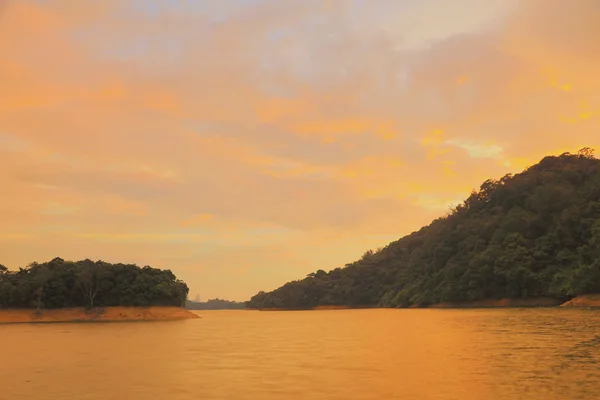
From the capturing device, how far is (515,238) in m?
134

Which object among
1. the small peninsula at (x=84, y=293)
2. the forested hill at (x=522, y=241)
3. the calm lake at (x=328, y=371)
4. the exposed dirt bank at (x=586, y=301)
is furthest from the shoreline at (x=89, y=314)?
the exposed dirt bank at (x=586, y=301)

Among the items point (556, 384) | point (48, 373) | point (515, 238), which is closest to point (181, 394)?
point (48, 373)

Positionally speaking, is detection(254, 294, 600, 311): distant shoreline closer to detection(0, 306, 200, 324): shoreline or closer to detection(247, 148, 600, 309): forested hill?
detection(247, 148, 600, 309): forested hill

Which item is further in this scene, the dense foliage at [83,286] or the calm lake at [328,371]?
the dense foliage at [83,286]

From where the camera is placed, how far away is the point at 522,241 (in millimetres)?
132750

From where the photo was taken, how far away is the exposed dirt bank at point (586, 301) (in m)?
99.2

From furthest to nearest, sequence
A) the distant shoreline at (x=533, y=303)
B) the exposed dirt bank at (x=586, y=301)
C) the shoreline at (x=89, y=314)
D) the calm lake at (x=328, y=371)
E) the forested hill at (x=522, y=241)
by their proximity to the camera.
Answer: the forested hill at (x=522, y=241)
the shoreline at (x=89, y=314)
the distant shoreline at (x=533, y=303)
the exposed dirt bank at (x=586, y=301)
the calm lake at (x=328, y=371)

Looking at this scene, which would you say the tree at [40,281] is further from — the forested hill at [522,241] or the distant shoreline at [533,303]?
the distant shoreline at [533,303]

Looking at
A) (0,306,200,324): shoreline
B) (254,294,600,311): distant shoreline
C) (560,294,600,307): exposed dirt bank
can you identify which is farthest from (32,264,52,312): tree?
(560,294,600,307): exposed dirt bank

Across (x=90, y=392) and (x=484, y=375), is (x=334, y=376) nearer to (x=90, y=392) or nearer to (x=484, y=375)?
(x=484, y=375)

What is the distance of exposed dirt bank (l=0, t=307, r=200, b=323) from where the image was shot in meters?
102

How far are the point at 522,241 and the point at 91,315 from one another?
10634 cm

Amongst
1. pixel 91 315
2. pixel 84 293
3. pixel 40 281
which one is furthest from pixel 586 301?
pixel 40 281

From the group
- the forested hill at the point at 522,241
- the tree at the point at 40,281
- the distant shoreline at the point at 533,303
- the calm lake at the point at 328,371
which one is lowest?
the calm lake at the point at 328,371
